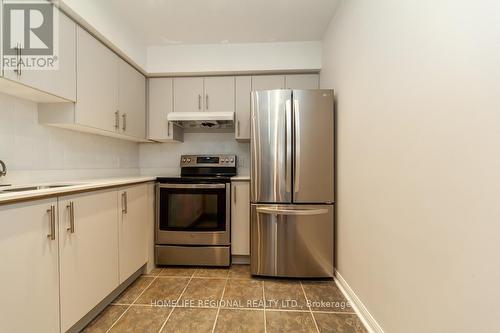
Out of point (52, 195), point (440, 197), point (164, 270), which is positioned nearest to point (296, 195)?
point (440, 197)

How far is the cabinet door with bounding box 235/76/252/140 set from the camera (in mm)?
2621

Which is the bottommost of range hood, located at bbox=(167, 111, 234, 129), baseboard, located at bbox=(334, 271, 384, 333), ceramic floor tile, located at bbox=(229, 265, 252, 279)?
ceramic floor tile, located at bbox=(229, 265, 252, 279)

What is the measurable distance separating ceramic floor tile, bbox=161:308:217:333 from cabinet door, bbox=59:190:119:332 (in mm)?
504

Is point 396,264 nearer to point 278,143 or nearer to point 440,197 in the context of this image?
point 440,197

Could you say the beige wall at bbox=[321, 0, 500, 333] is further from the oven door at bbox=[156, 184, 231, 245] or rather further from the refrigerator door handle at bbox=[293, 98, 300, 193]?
the oven door at bbox=[156, 184, 231, 245]

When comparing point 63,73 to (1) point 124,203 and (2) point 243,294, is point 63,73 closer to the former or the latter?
(1) point 124,203

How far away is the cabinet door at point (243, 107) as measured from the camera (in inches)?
103

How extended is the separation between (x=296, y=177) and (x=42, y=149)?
79.0 inches

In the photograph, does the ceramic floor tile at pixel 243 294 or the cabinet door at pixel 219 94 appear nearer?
the ceramic floor tile at pixel 243 294

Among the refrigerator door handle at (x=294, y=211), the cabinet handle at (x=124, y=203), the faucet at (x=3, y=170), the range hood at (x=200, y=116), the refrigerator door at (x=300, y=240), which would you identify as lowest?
the refrigerator door at (x=300, y=240)

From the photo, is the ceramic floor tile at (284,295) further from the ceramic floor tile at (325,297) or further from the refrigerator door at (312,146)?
the refrigerator door at (312,146)

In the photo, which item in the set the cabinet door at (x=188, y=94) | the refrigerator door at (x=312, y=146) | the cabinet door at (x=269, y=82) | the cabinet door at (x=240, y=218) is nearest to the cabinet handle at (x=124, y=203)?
the cabinet door at (x=240, y=218)

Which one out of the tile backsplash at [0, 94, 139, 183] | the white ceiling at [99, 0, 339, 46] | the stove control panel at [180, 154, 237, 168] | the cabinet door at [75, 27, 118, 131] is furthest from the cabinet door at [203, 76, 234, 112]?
the tile backsplash at [0, 94, 139, 183]

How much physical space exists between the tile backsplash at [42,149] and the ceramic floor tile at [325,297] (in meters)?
2.23
